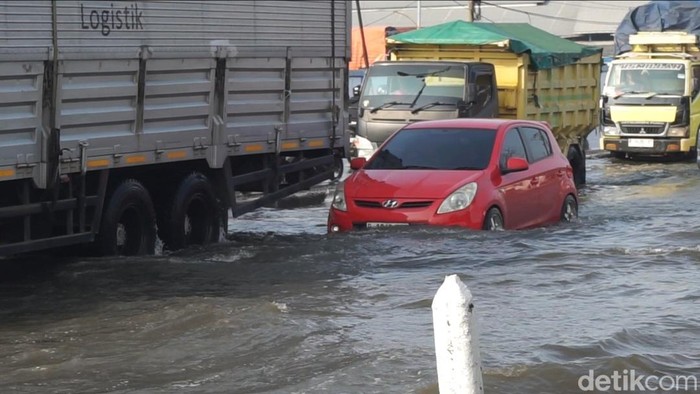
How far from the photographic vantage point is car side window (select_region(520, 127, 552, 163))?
555 inches

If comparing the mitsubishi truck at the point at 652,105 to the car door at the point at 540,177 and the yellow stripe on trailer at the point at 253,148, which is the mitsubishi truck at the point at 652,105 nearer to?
the car door at the point at 540,177

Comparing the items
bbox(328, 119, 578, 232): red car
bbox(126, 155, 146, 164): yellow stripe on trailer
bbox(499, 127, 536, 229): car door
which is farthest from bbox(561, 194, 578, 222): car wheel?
bbox(126, 155, 146, 164): yellow stripe on trailer

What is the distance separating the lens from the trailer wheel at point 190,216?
41.6 feet

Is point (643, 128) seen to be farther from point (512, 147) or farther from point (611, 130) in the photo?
point (512, 147)

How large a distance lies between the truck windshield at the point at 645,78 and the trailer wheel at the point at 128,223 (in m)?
16.3

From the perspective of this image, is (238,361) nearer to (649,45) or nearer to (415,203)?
(415,203)

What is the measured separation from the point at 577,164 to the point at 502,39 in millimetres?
2704

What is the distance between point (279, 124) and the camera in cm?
1412

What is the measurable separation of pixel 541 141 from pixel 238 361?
7.29 m

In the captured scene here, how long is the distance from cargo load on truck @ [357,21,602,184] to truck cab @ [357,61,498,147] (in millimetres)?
14

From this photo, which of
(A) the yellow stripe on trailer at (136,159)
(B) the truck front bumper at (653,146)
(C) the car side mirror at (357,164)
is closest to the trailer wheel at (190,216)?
(A) the yellow stripe on trailer at (136,159)

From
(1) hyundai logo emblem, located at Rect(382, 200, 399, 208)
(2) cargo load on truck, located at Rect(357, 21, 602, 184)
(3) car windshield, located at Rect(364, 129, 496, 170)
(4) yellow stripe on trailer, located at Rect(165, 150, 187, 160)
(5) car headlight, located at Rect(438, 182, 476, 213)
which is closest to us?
(4) yellow stripe on trailer, located at Rect(165, 150, 187, 160)

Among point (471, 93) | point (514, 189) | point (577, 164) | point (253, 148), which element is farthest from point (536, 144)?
point (577, 164)

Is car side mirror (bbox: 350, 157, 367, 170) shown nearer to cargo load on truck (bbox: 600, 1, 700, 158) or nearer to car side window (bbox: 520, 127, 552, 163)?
car side window (bbox: 520, 127, 552, 163)
